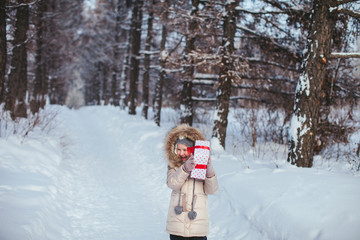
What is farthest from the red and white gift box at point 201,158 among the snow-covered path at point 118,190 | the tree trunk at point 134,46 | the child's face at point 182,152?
the tree trunk at point 134,46

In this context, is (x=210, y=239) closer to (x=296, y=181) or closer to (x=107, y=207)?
(x=296, y=181)

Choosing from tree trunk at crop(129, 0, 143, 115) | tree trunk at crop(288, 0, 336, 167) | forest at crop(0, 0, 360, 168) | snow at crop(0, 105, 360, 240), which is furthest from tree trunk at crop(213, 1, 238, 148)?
tree trunk at crop(129, 0, 143, 115)

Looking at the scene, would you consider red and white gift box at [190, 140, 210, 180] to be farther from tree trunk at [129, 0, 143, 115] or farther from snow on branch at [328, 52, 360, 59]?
tree trunk at [129, 0, 143, 115]

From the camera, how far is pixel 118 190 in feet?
18.5

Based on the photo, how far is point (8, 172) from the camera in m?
4.77

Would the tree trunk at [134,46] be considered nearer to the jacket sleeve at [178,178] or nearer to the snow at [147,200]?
the snow at [147,200]

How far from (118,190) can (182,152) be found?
11.3 ft

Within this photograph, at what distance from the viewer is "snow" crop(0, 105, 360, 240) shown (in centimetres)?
301

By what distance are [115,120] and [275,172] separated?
41.5ft

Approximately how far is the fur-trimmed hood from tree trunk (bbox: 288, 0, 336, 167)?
3157mm

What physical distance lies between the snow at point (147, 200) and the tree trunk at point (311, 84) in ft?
1.67

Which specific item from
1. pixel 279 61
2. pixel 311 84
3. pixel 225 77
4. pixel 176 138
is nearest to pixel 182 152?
pixel 176 138

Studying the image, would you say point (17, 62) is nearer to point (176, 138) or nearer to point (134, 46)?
point (134, 46)

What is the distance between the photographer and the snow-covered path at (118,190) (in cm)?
402
